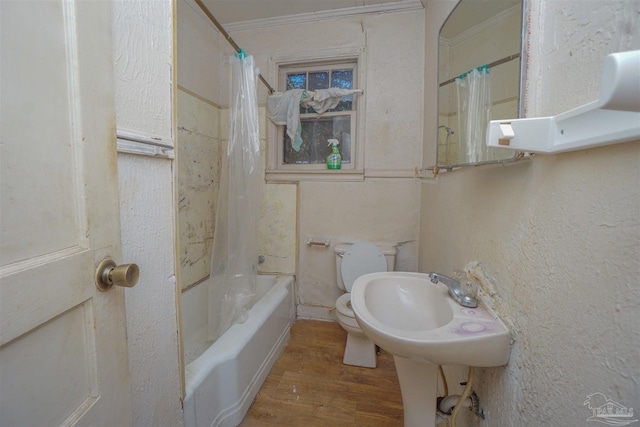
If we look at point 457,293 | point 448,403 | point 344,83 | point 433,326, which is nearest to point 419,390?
point 448,403

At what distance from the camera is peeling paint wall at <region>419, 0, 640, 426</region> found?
40 cm

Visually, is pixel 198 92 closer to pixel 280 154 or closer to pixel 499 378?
pixel 280 154

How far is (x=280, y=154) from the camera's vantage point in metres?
2.23

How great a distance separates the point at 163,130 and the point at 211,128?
1.41 metres

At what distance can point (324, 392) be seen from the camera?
1452 millimetres

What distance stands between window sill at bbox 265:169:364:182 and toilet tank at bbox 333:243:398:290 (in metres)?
0.54

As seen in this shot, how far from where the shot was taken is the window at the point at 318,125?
6.90 ft

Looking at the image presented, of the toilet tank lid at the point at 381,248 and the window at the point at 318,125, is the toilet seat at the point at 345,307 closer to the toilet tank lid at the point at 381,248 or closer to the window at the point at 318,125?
the toilet tank lid at the point at 381,248

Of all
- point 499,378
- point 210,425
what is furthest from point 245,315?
point 499,378

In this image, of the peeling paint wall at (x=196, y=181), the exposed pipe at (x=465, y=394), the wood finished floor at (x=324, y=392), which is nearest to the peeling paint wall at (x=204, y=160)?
the peeling paint wall at (x=196, y=181)

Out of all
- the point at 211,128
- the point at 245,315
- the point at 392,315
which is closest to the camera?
the point at 392,315

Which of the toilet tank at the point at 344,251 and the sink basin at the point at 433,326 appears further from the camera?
the toilet tank at the point at 344,251

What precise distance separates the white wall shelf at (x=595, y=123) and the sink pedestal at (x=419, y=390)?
76 cm

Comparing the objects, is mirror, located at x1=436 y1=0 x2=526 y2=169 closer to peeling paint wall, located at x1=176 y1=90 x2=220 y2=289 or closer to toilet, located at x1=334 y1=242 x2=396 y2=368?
toilet, located at x1=334 y1=242 x2=396 y2=368
